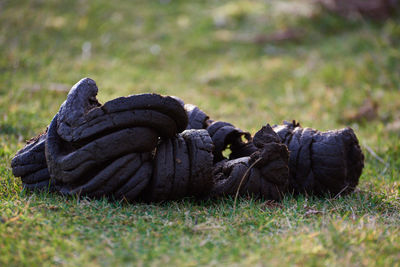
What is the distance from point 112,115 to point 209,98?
5.60 meters

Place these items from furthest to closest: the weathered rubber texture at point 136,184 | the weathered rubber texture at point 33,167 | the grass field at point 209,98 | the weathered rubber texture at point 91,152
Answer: the weathered rubber texture at point 33,167
the weathered rubber texture at point 136,184
the weathered rubber texture at point 91,152
the grass field at point 209,98

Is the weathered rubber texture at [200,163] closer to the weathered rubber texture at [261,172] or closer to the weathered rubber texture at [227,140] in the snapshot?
the weathered rubber texture at [261,172]

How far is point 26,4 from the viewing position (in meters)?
12.8

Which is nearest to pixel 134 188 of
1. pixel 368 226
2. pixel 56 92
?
pixel 368 226

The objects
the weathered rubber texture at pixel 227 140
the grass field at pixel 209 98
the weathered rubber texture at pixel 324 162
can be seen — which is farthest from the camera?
the weathered rubber texture at pixel 227 140

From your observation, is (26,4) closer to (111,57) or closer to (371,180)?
(111,57)

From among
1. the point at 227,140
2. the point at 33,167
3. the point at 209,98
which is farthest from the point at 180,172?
the point at 209,98

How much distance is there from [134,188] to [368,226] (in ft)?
6.10

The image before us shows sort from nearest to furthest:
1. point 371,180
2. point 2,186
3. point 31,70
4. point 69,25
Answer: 1. point 2,186
2. point 371,180
3. point 31,70
4. point 69,25

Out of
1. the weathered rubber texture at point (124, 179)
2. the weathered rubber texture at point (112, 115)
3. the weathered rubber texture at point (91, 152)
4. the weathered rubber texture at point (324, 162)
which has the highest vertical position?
the weathered rubber texture at point (112, 115)

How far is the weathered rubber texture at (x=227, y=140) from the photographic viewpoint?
14.2 ft

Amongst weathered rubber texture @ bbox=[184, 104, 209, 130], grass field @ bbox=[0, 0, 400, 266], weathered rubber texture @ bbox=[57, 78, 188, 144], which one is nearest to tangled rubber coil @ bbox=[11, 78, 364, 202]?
weathered rubber texture @ bbox=[57, 78, 188, 144]

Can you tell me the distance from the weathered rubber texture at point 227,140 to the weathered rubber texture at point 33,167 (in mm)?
1620

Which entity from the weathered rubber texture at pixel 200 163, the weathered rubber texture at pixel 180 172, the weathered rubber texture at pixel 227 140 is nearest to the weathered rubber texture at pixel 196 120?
the weathered rubber texture at pixel 227 140
